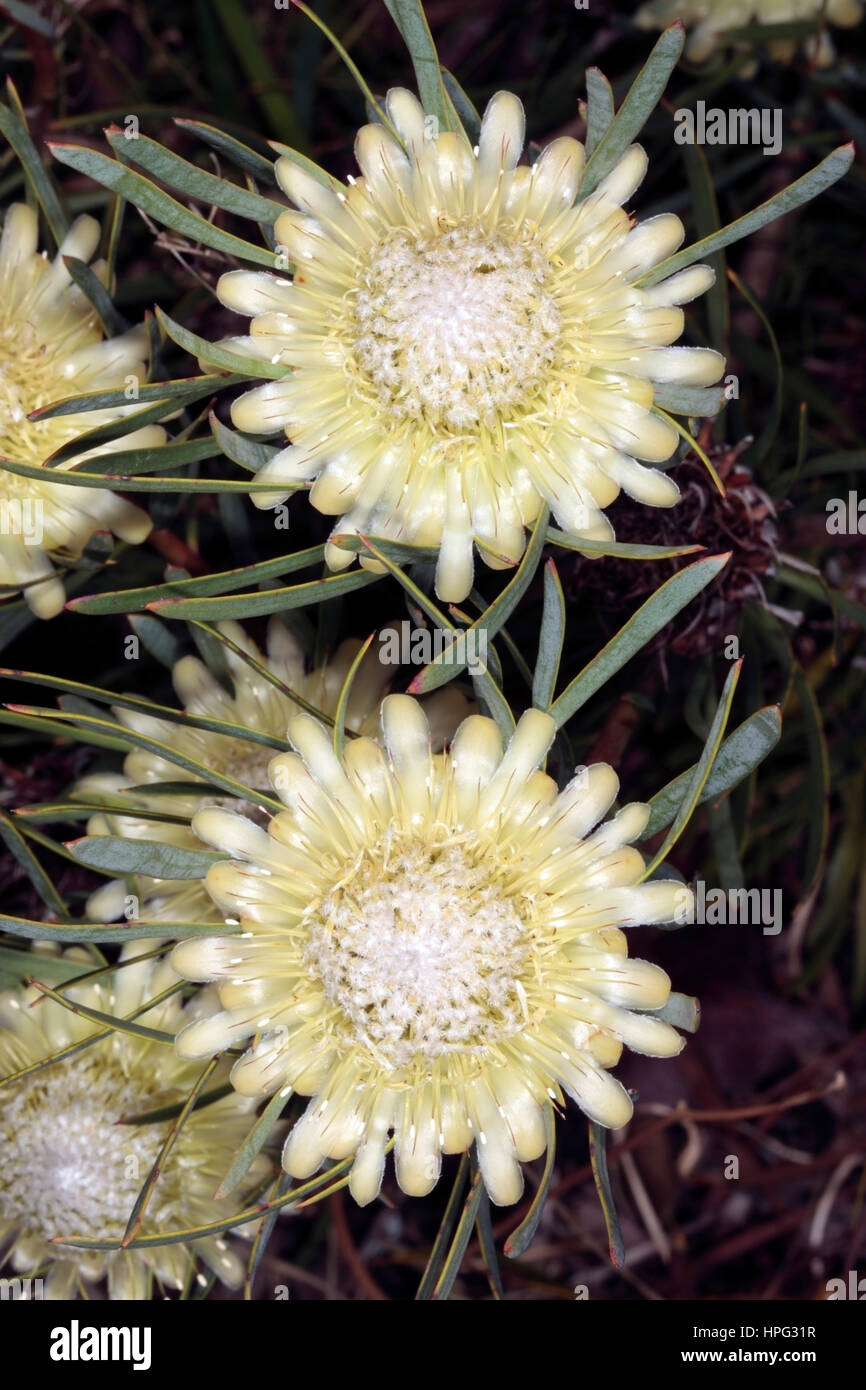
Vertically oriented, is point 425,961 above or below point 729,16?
below

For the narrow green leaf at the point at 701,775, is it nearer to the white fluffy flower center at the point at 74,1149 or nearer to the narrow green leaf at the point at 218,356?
the narrow green leaf at the point at 218,356

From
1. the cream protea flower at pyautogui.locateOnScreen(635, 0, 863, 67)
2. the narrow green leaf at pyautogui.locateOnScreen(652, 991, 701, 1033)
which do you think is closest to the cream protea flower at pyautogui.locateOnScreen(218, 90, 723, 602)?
the narrow green leaf at pyautogui.locateOnScreen(652, 991, 701, 1033)

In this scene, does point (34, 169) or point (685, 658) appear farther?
point (685, 658)

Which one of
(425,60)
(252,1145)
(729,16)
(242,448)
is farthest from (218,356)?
(729,16)

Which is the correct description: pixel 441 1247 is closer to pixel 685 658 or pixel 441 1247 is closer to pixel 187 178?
pixel 685 658

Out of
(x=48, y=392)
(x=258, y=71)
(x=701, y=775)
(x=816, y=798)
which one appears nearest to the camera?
(x=701, y=775)

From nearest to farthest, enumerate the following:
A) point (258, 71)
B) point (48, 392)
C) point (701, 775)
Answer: point (701, 775)
point (48, 392)
point (258, 71)
